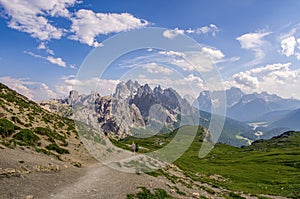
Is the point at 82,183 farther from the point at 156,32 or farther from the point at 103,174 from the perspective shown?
the point at 156,32

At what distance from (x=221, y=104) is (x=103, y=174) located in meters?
18.1

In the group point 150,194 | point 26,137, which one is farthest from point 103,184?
point 26,137

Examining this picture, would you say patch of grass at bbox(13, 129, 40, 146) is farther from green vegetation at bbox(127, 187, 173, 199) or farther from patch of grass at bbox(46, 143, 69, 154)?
green vegetation at bbox(127, 187, 173, 199)

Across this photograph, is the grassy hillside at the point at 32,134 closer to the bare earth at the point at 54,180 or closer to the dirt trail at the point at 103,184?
the bare earth at the point at 54,180

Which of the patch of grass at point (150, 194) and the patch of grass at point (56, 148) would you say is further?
the patch of grass at point (56, 148)

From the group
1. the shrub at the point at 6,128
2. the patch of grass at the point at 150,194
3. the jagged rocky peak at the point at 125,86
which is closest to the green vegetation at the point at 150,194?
the patch of grass at the point at 150,194

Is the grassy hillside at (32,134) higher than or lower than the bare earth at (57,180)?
higher

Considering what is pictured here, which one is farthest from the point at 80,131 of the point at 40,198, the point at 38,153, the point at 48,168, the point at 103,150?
the point at 40,198

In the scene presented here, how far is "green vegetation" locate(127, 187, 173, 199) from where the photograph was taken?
1023 inches

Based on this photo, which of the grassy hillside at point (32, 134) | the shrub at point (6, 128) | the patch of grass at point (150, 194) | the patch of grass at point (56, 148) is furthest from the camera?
the patch of grass at point (56, 148)

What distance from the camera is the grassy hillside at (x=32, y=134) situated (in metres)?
37.8

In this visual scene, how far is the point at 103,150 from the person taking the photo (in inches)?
2138

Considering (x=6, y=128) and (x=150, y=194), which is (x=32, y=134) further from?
(x=150, y=194)

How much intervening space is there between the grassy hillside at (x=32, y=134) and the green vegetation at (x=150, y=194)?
637 inches
